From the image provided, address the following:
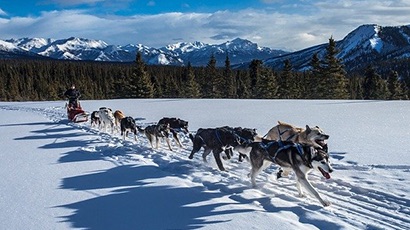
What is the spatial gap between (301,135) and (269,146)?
1804 millimetres

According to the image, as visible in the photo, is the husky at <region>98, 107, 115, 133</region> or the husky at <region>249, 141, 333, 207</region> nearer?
the husky at <region>249, 141, 333, 207</region>

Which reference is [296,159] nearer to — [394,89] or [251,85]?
[394,89]

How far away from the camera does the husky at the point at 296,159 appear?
5512 mm

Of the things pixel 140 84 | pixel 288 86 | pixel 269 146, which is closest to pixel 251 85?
pixel 288 86

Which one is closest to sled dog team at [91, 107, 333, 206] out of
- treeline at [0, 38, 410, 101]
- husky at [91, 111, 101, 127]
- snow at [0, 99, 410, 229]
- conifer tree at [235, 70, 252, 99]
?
snow at [0, 99, 410, 229]

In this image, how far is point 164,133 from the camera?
399 inches

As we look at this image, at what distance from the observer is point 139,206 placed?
5594 mm

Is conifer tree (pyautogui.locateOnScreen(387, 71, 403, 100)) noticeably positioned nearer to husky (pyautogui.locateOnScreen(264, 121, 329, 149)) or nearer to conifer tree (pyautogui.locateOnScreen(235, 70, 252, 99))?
conifer tree (pyautogui.locateOnScreen(235, 70, 252, 99))

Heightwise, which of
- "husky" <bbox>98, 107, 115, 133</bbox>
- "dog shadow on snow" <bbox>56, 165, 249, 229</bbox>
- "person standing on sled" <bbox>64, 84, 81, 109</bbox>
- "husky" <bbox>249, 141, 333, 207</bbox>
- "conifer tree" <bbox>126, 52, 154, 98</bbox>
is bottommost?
"dog shadow on snow" <bbox>56, 165, 249, 229</bbox>

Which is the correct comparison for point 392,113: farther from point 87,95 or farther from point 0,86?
point 0,86

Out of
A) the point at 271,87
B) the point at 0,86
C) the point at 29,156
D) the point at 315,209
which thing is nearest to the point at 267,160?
the point at 315,209

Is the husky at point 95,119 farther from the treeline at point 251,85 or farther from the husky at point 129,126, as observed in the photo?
the treeline at point 251,85

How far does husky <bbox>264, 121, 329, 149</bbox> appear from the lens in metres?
7.40

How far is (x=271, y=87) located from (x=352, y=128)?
3107 centimetres
